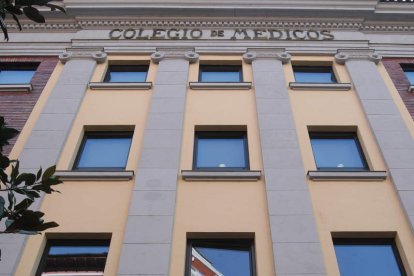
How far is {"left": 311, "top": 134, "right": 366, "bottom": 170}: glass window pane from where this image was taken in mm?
11445

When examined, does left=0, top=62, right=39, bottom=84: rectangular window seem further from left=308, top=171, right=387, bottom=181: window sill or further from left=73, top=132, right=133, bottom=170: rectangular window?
left=308, top=171, right=387, bottom=181: window sill

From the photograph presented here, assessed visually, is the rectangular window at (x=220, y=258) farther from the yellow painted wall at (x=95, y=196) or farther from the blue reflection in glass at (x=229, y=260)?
the yellow painted wall at (x=95, y=196)

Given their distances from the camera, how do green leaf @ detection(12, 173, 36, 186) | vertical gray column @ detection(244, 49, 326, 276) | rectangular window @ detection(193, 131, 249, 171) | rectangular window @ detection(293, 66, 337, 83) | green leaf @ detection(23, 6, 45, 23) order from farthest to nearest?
rectangular window @ detection(293, 66, 337, 83)
rectangular window @ detection(193, 131, 249, 171)
vertical gray column @ detection(244, 49, 326, 276)
green leaf @ detection(23, 6, 45, 23)
green leaf @ detection(12, 173, 36, 186)

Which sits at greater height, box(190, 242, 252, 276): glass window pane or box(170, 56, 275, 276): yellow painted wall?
box(170, 56, 275, 276): yellow painted wall

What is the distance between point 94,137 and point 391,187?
301 inches

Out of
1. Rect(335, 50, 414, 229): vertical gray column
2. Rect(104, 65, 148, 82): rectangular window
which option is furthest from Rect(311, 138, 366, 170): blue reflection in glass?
Rect(104, 65, 148, 82): rectangular window

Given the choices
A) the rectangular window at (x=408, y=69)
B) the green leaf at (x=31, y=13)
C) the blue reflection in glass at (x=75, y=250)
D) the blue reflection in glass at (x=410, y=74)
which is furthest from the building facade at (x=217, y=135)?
the green leaf at (x=31, y=13)

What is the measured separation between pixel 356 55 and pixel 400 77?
1.57 m

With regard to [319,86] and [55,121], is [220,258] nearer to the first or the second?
[55,121]

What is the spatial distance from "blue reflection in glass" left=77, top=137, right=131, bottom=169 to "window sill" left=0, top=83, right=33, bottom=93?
281cm

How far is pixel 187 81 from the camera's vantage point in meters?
13.8

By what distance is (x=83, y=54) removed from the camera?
→ 15078 millimetres

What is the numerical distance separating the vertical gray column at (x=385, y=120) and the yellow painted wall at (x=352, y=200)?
186 mm

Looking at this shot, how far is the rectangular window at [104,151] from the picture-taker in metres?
11.6
